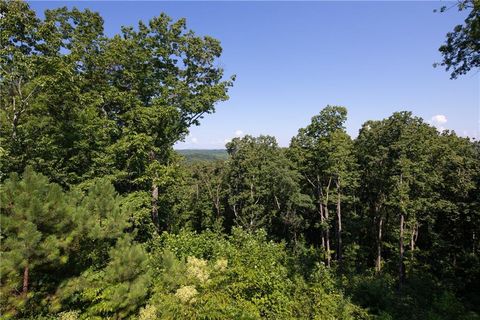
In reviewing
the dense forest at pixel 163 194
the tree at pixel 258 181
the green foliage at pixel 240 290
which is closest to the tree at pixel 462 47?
the dense forest at pixel 163 194

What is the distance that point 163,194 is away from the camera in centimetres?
1500

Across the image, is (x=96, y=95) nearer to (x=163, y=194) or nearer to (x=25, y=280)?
(x=163, y=194)

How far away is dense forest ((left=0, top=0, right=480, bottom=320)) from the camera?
5754 mm

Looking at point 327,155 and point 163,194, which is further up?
point 327,155

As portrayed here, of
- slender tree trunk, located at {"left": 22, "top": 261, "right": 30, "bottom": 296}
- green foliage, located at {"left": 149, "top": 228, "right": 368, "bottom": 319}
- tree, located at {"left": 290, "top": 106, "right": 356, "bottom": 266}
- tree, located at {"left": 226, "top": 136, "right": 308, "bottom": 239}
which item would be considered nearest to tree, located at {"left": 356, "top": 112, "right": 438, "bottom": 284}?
tree, located at {"left": 290, "top": 106, "right": 356, "bottom": 266}

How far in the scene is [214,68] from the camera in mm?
13336

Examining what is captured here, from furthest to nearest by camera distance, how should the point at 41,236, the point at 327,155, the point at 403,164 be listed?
the point at 327,155, the point at 403,164, the point at 41,236

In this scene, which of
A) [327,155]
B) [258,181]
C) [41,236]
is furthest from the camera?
[258,181]

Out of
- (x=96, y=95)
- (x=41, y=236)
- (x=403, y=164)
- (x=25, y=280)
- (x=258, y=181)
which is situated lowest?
(x=25, y=280)

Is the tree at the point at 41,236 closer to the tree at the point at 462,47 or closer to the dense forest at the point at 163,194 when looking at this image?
the dense forest at the point at 163,194

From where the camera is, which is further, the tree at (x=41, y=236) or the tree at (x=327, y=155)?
the tree at (x=327, y=155)

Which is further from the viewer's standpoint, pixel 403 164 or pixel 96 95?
pixel 403 164

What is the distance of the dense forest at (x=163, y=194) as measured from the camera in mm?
5754

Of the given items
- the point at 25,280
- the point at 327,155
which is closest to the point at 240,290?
the point at 25,280
